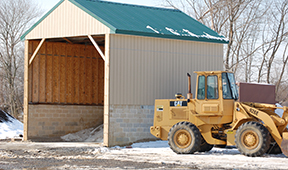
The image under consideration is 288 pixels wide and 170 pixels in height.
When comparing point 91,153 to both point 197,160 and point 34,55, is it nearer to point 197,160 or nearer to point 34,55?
point 197,160

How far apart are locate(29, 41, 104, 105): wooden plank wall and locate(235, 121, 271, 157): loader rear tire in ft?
38.3

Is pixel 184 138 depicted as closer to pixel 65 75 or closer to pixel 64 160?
pixel 64 160

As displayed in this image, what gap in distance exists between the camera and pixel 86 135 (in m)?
22.5

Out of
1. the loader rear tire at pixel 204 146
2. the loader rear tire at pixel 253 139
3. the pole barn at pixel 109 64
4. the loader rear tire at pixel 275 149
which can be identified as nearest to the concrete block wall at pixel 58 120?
the pole barn at pixel 109 64

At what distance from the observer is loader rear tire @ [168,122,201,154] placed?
1500 centimetres

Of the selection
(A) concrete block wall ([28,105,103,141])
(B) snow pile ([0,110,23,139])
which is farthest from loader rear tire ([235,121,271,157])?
(B) snow pile ([0,110,23,139])

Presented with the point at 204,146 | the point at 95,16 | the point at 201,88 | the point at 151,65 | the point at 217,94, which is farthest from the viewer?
the point at 151,65

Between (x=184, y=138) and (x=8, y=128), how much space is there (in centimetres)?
1486

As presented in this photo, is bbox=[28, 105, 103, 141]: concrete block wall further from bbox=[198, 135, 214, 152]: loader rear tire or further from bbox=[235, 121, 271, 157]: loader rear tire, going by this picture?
bbox=[235, 121, 271, 157]: loader rear tire

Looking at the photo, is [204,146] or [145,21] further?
[145,21]

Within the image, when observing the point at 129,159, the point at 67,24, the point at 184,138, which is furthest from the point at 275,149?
the point at 67,24

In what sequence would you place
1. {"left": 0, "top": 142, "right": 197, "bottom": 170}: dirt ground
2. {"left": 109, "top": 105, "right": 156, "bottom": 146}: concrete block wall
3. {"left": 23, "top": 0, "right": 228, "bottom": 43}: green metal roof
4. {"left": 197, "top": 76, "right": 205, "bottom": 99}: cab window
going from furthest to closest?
{"left": 23, "top": 0, "right": 228, "bottom": 43}: green metal roof
{"left": 109, "top": 105, "right": 156, "bottom": 146}: concrete block wall
{"left": 197, "top": 76, "right": 205, "bottom": 99}: cab window
{"left": 0, "top": 142, "right": 197, "bottom": 170}: dirt ground

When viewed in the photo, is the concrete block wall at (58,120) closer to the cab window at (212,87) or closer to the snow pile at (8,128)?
the snow pile at (8,128)

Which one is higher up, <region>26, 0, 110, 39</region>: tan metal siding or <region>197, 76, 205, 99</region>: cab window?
<region>26, 0, 110, 39</region>: tan metal siding
